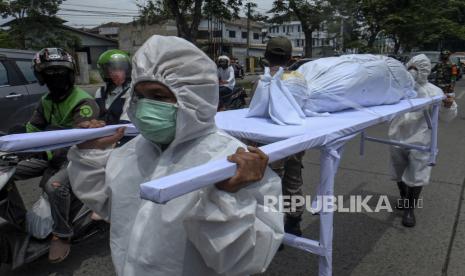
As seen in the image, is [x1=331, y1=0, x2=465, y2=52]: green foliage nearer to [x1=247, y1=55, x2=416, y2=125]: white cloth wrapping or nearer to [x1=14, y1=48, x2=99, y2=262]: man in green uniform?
[x1=247, y1=55, x2=416, y2=125]: white cloth wrapping

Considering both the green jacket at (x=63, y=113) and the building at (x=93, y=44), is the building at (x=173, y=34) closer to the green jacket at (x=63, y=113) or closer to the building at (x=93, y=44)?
the building at (x=93, y=44)

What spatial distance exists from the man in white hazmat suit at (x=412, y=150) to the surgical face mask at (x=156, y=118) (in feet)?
10.3

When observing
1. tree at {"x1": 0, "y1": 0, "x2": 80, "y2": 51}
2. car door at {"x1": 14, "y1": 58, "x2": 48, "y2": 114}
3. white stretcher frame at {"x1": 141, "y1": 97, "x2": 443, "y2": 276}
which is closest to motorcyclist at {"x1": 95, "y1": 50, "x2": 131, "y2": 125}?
white stretcher frame at {"x1": 141, "y1": 97, "x2": 443, "y2": 276}

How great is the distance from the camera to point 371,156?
655cm

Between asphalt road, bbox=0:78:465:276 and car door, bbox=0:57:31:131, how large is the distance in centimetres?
179

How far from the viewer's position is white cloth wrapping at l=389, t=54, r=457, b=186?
3948mm

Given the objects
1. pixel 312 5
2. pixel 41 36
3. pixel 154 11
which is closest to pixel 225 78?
pixel 154 11

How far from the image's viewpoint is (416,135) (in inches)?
156

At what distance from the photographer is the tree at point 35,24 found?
26.1 meters

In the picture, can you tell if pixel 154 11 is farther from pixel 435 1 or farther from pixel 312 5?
pixel 435 1

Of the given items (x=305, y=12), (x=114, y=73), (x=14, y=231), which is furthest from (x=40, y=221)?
(x=305, y=12)

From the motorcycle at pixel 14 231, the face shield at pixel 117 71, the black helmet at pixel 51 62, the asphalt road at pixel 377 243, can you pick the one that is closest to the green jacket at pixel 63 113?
Result: the black helmet at pixel 51 62

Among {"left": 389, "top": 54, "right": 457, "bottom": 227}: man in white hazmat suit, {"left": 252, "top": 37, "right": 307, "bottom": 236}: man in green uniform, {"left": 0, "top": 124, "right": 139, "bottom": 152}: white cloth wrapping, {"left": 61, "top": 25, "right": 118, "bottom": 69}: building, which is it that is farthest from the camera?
{"left": 61, "top": 25, "right": 118, "bottom": 69}: building

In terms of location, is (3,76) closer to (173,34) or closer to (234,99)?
(234,99)
